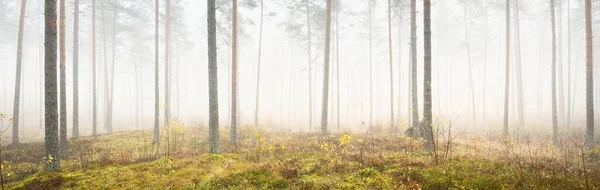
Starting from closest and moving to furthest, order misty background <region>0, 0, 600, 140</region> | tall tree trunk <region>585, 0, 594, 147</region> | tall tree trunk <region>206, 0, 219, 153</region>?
tall tree trunk <region>206, 0, 219, 153</region> → tall tree trunk <region>585, 0, 594, 147</region> → misty background <region>0, 0, 600, 140</region>

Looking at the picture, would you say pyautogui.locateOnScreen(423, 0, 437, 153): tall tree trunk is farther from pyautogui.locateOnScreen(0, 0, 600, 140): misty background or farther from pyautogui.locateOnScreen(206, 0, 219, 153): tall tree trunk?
pyautogui.locateOnScreen(206, 0, 219, 153): tall tree trunk

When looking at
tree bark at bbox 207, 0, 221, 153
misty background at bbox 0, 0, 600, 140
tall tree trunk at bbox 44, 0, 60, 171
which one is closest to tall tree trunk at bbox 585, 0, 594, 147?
misty background at bbox 0, 0, 600, 140

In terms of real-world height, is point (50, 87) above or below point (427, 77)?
below

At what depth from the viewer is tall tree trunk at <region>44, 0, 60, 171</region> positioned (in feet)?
22.3

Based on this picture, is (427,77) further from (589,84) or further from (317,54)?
(317,54)

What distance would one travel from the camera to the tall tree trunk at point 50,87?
22.3 feet

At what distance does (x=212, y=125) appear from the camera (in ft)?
31.1

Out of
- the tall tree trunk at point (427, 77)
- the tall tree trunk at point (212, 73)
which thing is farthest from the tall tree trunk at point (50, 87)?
the tall tree trunk at point (427, 77)

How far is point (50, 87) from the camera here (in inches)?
269

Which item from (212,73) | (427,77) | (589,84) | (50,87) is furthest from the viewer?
(589,84)

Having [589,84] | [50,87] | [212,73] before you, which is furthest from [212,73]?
[589,84]

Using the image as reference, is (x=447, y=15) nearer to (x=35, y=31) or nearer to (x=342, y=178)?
(x=342, y=178)

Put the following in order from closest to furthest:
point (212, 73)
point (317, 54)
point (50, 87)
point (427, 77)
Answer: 1. point (50, 87)
2. point (212, 73)
3. point (427, 77)
4. point (317, 54)

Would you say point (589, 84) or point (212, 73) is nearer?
point (212, 73)
